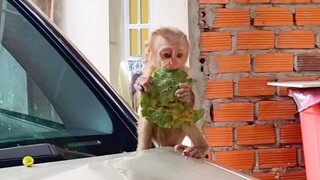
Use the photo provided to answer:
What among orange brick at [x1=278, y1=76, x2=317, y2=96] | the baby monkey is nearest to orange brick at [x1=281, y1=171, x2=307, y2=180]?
orange brick at [x1=278, y1=76, x2=317, y2=96]

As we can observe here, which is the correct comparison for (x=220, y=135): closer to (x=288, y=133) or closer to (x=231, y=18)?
(x=288, y=133)

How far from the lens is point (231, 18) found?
7.86 ft

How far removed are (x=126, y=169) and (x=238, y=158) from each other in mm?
1746

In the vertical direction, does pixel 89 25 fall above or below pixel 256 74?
above

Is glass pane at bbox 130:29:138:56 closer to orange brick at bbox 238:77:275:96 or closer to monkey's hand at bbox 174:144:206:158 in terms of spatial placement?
orange brick at bbox 238:77:275:96

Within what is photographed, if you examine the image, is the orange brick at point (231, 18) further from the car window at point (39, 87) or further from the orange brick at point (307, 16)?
the car window at point (39, 87)

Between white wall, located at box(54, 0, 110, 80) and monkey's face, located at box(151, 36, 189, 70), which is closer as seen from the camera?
monkey's face, located at box(151, 36, 189, 70)

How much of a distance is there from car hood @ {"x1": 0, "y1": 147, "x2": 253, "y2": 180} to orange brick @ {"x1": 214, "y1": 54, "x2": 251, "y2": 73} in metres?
1.60

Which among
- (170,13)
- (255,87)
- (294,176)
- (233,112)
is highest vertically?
(170,13)

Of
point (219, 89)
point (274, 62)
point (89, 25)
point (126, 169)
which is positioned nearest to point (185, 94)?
point (126, 169)

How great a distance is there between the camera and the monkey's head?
0.93 meters

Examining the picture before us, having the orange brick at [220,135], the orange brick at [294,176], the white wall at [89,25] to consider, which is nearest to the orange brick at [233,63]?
the orange brick at [220,135]

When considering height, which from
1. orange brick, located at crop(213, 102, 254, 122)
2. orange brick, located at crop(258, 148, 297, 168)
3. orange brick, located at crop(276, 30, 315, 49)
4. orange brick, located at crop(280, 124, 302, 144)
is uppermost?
orange brick, located at crop(276, 30, 315, 49)

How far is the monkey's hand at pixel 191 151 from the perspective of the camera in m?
0.85
